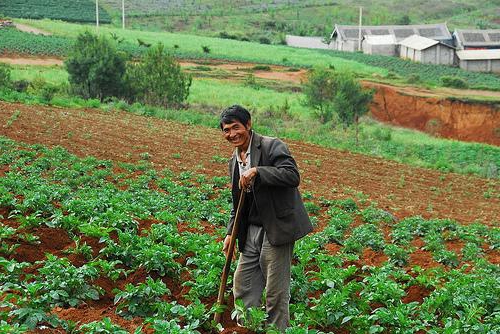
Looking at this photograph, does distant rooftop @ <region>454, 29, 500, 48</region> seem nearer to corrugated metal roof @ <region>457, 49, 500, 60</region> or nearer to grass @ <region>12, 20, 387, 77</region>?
corrugated metal roof @ <region>457, 49, 500, 60</region>

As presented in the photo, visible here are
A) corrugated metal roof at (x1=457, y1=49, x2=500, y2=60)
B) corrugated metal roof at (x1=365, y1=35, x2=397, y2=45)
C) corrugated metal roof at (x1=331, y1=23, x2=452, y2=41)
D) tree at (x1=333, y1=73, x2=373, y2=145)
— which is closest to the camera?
tree at (x1=333, y1=73, x2=373, y2=145)

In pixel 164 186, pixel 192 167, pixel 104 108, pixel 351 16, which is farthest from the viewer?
pixel 351 16

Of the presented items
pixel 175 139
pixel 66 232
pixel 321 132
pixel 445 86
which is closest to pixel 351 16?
pixel 445 86

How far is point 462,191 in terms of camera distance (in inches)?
771

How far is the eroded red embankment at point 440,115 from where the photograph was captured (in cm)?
3884

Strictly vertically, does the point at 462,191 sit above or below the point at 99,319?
below

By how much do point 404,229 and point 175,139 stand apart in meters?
10.6

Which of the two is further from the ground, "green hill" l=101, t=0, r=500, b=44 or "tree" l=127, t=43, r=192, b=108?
"green hill" l=101, t=0, r=500, b=44

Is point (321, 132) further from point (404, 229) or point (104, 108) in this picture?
point (404, 229)

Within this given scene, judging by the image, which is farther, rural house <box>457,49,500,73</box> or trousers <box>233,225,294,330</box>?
rural house <box>457,49,500,73</box>

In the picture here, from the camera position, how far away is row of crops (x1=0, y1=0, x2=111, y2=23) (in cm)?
7517

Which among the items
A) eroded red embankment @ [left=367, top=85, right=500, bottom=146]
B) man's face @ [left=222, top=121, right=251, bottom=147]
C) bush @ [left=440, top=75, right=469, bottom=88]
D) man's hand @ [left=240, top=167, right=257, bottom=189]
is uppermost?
man's face @ [left=222, top=121, right=251, bottom=147]

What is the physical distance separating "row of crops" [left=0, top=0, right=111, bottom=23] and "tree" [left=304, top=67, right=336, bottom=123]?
4727 cm

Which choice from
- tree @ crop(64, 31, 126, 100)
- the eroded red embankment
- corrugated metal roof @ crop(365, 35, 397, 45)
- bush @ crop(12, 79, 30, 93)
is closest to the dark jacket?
tree @ crop(64, 31, 126, 100)
